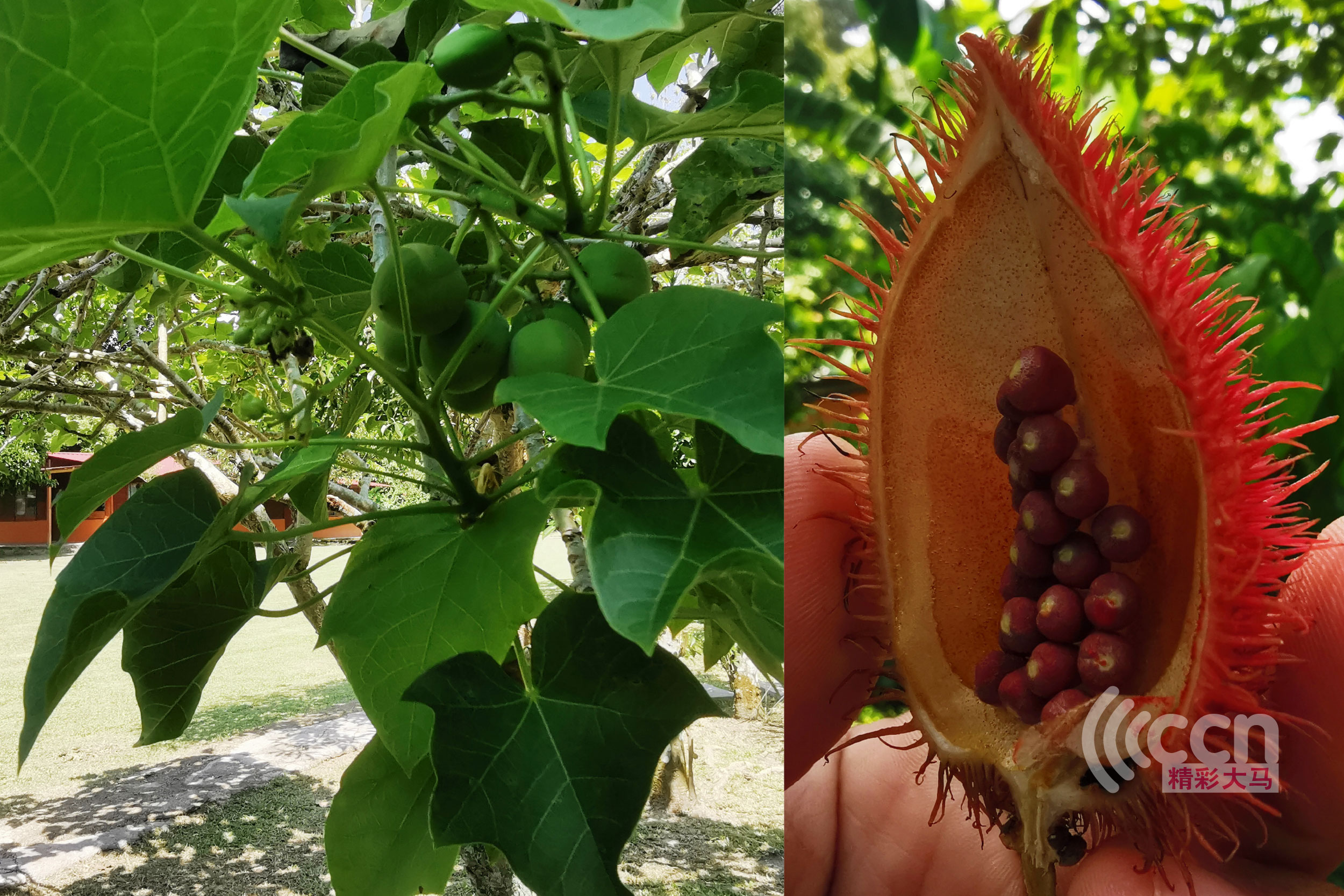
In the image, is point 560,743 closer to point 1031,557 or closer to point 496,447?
point 496,447

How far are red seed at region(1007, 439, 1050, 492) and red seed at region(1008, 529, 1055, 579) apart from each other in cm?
2

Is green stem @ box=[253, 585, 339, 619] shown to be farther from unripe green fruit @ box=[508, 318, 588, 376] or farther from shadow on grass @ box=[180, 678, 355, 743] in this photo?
shadow on grass @ box=[180, 678, 355, 743]

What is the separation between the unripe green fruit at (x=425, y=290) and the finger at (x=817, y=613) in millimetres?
182

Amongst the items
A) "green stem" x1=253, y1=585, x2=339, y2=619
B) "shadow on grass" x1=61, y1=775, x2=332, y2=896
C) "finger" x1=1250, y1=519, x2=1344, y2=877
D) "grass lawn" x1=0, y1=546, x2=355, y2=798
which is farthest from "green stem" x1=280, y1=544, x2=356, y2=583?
"shadow on grass" x1=61, y1=775, x2=332, y2=896

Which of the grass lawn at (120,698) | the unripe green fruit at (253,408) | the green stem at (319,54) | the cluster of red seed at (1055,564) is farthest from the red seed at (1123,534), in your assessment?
the grass lawn at (120,698)

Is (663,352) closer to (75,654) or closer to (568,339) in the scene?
(568,339)

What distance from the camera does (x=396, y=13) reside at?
62 cm

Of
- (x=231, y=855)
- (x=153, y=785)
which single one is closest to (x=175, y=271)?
(x=231, y=855)

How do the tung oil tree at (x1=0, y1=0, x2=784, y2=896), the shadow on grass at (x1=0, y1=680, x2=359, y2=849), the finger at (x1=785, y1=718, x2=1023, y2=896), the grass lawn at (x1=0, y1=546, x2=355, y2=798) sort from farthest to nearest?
1. the grass lawn at (x1=0, y1=546, x2=355, y2=798)
2. the shadow on grass at (x1=0, y1=680, x2=359, y2=849)
3. the finger at (x1=785, y1=718, x2=1023, y2=896)
4. the tung oil tree at (x1=0, y1=0, x2=784, y2=896)

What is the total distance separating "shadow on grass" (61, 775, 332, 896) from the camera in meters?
2.81

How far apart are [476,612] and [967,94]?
34 cm

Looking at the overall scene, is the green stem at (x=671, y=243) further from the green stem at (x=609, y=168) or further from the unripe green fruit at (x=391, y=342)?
the unripe green fruit at (x=391, y=342)

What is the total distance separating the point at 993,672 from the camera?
459mm

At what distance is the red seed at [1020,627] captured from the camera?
1.46ft
